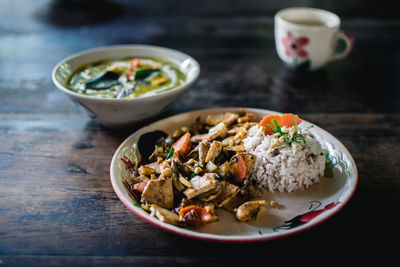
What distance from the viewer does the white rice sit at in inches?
56.8

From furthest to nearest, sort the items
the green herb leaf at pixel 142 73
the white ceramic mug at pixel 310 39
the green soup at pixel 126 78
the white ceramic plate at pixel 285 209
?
the white ceramic mug at pixel 310 39 < the green herb leaf at pixel 142 73 < the green soup at pixel 126 78 < the white ceramic plate at pixel 285 209

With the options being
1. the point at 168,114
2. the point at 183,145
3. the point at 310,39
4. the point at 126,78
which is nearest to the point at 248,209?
the point at 183,145

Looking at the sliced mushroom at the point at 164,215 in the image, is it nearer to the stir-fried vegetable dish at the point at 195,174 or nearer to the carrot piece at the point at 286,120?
the stir-fried vegetable dish at the point at 195,174

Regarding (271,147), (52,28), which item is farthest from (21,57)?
(271,147)

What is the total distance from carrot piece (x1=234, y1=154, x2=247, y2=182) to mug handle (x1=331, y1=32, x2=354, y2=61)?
139 centimetres

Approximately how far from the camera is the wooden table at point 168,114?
1.24 meters

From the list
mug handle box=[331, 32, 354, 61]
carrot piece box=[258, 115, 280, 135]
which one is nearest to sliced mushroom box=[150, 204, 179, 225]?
carrot piece box=[258, 115, 280, 135]

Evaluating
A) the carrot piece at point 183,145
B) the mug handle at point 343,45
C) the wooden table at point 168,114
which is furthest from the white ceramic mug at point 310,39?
the carrot piece at point 183,145

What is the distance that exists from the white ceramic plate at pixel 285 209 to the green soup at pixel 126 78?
38 centimetres

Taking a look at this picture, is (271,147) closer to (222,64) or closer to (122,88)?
(122,88)

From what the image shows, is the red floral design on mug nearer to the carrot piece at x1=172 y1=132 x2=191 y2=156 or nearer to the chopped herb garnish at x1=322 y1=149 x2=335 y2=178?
the chopped herb garnish at x1=322 y1=149 x2=335 y2=178

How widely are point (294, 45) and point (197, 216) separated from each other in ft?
5.09

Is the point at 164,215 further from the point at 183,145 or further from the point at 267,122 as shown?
the point at 267,122

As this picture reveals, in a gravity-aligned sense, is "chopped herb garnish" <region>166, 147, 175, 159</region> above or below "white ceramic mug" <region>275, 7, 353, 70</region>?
below
